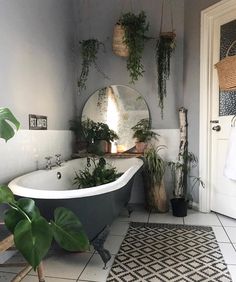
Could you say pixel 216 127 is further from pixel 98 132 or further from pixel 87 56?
pixel 87 56

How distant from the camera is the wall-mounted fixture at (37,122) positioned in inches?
96.0

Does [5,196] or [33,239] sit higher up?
[5,196]

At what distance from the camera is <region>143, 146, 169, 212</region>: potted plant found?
3.02m

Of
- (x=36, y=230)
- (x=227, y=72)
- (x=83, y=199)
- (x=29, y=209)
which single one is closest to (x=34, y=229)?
(x=36, y=230)

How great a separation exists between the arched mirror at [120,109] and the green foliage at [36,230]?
2.28 meters

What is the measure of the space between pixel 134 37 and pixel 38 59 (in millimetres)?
1125

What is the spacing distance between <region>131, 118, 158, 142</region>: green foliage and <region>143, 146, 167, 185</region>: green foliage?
0.82 feet

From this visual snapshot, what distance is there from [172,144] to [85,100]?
1.28 m

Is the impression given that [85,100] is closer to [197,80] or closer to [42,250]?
[197,80]

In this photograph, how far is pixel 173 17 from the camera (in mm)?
3246

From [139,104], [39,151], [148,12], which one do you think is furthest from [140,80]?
[39,151]

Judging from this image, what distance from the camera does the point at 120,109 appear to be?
11.3ft

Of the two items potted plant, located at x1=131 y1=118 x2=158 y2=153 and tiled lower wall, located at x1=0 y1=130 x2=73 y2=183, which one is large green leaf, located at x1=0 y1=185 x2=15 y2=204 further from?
potted plant, located at x1=131 y1=118 x2=158 y2=153

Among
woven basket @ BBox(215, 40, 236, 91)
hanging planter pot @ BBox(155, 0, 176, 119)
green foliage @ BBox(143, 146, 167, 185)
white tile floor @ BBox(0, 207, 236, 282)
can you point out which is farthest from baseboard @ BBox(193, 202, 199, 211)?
woven basket @ BBox(215, 40, 236, 91)
